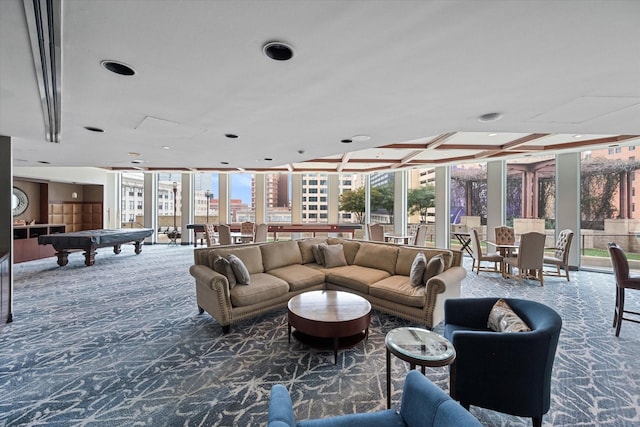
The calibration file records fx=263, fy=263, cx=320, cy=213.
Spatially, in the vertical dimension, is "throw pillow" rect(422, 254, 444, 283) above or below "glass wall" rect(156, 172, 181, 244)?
→ below

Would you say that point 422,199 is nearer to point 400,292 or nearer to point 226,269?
point 400,292

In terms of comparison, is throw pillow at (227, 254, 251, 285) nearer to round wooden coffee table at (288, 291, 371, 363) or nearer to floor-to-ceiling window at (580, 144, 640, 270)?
round wooden coffee table at (288, 291, 371, 363)

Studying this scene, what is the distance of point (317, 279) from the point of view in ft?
12.9

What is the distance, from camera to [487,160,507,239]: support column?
729cm

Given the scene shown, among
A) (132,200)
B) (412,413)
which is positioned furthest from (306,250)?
(132,200)

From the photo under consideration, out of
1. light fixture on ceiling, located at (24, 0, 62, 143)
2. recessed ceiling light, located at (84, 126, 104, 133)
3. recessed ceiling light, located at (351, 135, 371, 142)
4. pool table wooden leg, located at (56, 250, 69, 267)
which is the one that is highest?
recessed ceiling light, located at (351, 135, 371, 142)

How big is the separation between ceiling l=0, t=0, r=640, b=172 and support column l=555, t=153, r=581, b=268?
11.3ft

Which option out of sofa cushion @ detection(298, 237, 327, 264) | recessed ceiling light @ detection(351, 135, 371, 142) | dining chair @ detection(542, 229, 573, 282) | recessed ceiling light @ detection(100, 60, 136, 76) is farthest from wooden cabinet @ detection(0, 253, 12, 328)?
dining chair @ detection(542, 229, 573, 282)

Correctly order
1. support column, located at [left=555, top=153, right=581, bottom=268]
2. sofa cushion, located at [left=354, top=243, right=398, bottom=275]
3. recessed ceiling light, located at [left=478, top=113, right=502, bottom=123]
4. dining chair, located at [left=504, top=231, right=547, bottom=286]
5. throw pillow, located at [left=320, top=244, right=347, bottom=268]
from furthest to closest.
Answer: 1. support column, located at [left=555, top=153, right=581, bottom=268]
2. dining chair, located at [left=504, top=231, right=547, bottom=286]
3. throw pillow, located at [left=320, top=244, right=347, bottom=268]
4. sofa cushion, located at [left=354, top=243, right=398, bottom=275]
5. recessed ceiling light, located at [left=478, top=113, right=502, bottom=123]

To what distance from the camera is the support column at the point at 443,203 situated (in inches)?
327

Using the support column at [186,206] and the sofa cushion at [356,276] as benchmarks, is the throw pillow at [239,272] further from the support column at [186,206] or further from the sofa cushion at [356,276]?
the support column at [186,206]

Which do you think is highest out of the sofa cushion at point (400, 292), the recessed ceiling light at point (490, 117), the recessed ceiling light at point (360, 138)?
the recessed ceiling light at point (360, 138)

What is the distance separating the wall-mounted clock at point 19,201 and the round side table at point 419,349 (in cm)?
1056

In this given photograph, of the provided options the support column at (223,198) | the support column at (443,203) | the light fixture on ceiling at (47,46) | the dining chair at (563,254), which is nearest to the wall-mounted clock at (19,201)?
the support column at (223,198)
